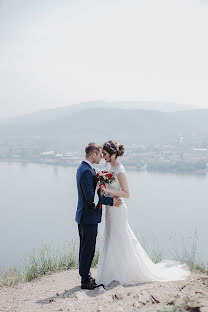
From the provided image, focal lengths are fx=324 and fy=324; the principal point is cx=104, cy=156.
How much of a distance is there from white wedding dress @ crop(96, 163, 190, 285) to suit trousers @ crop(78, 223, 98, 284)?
231mm

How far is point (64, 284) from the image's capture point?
4.37 m

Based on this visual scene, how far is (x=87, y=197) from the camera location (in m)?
3.67

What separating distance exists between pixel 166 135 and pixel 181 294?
325 ft

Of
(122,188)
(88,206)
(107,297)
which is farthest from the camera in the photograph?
(122,188)

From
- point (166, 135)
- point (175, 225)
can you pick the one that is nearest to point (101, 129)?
point (166, 135)

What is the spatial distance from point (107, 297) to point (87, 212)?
95cm

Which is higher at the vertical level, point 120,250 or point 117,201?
point 117,201

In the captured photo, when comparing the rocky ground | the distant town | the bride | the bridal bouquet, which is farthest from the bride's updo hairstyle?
the distant town

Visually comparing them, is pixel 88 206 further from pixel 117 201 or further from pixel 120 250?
pixel 120 250

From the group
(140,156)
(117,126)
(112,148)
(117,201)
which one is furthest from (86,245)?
(117,126)

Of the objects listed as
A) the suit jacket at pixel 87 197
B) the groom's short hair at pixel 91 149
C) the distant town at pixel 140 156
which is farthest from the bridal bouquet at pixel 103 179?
the distant town at pixel 140 156

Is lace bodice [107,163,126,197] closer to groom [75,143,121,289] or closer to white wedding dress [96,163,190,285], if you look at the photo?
white wedding dress [96,163,190,285]

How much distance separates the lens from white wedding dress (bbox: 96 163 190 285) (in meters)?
4.04

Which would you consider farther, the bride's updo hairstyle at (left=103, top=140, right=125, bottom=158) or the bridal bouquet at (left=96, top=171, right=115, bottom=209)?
the bride's updo hairstyle at (left=103, top=140, right=125, bottom=158)
